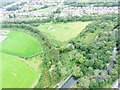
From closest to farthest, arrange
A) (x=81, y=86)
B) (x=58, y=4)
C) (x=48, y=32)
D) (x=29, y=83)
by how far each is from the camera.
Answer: (x=81, y=86), (x=29, y=83), (x=48, y=32), (x=58, y=4)

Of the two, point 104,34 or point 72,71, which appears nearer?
point 72,71

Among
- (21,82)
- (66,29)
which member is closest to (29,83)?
(21,82)

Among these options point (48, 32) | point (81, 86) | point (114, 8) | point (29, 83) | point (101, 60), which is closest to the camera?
point (81, 86)

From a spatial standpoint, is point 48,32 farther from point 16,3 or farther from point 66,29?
point 16,3

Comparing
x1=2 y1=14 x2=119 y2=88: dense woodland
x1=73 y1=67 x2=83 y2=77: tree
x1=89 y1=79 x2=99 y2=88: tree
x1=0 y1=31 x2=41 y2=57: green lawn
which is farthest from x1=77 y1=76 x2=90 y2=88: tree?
x1=0 y1=31 x2=41 y2=57: green lawn

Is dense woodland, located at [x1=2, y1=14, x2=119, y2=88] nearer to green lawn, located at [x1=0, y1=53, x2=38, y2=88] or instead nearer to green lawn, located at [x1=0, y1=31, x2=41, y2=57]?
green lawn, located at [x1=0, y1=31, x2=41, y2=57]

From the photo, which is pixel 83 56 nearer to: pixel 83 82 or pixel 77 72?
pixel 77 72

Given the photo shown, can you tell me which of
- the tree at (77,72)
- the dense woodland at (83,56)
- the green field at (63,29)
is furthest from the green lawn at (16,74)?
the green field at (63,29)

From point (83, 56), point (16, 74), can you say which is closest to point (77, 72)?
point (83, 56)
